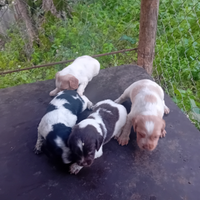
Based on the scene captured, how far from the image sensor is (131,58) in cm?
484

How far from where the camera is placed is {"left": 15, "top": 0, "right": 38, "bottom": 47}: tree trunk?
17.0 ft

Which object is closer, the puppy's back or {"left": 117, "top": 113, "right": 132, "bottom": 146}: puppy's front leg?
the puppy's back

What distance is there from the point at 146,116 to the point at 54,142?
93cm

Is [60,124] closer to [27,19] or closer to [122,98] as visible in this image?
[122,98]

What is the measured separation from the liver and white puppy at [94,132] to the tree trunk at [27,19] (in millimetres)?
3986

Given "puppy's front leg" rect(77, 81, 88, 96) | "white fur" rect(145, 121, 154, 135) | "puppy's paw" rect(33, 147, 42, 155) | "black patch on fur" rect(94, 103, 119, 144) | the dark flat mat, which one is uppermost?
"white fur" rect(145, 121, 154, 135)

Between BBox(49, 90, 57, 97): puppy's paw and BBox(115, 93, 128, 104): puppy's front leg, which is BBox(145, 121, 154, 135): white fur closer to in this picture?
BBox(115, 93, 128, 104): puppy's front leg

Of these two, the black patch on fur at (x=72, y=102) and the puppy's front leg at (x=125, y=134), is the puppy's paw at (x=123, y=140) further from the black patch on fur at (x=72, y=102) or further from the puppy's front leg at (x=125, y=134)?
the black patch on fur at (x=72, y=102)

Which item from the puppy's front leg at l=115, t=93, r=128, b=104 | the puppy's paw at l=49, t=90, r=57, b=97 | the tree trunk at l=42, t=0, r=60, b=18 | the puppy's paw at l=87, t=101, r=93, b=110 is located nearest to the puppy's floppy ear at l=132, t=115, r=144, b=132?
the puppy's front leg at l=115, t=93, r=128, b=104

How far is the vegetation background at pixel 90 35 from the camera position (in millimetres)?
4180

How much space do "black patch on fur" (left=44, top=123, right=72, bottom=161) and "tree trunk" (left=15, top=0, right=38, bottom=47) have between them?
4156 millimetres

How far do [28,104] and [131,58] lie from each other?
2890mm

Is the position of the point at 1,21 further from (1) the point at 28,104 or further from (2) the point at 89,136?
(2) the point at 89,136

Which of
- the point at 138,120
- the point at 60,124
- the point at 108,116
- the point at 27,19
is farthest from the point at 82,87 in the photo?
the point at 27,19
